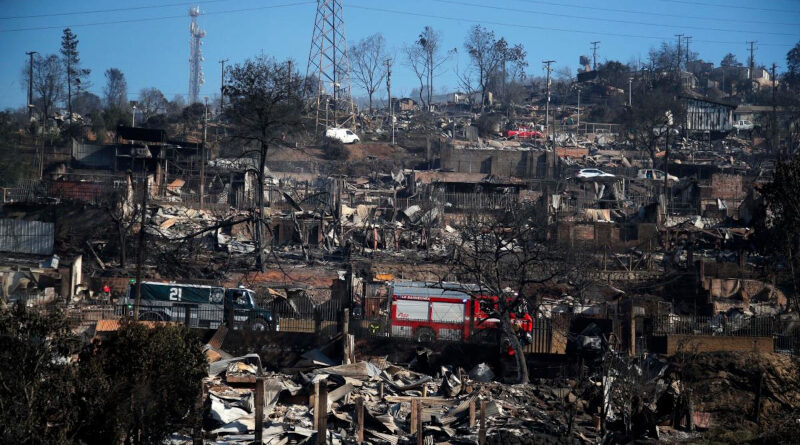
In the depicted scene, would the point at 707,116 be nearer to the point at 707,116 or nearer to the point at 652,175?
the point at 707,116

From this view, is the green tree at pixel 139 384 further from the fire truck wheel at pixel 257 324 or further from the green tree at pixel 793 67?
the green tree at pixel 793 67

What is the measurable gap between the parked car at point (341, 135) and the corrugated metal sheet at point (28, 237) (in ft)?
76.8

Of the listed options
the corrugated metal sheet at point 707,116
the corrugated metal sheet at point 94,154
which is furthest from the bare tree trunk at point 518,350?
the corrugated metal sheet at point 707,116

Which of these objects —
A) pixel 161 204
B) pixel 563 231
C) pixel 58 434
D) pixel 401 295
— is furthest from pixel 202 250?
pixel 58 434

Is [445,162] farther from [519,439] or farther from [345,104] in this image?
[519,439]

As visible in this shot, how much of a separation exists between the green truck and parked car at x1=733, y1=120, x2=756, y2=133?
1898 inches

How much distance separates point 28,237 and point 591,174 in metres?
28.1

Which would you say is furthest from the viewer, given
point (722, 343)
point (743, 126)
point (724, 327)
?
point (743, 126)

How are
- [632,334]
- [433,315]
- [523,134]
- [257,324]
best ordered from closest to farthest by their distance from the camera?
[632,334] → [257,324] → [433,315] → [523,134]

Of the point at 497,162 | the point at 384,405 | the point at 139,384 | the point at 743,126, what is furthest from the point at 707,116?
the point at 139,384

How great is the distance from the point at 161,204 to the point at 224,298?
15.5 metres

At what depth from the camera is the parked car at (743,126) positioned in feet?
195

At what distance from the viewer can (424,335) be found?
19.8 metres

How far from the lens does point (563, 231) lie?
31750 millimetres
